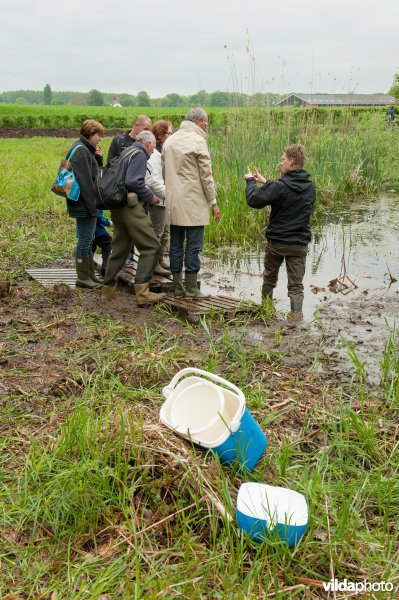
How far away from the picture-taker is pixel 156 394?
→ 369cm

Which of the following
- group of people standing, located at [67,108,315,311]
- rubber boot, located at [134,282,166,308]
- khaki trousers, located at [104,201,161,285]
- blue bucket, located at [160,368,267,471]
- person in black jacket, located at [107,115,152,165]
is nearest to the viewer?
blue bucket, located at [160,368,267,471]

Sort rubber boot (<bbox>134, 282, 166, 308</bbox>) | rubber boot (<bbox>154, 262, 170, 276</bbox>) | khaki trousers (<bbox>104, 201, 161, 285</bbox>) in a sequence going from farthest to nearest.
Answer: rubber boot (<bbox>154, 262, 170, 276</bbox>) < rubber boot (<bbox>134, 282, 166, 308</bbox>) < khaki trousers (<bbox>104, 201, 161, 285</bbox>)

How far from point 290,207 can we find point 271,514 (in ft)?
11.5

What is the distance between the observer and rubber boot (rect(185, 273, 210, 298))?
19.7ft

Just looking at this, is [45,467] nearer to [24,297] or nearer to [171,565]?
[171,565]

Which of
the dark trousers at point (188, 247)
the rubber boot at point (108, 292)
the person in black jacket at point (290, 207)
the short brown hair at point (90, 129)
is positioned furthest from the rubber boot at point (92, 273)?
the person in black jacket at point (290, 207)

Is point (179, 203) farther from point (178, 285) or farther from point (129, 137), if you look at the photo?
point (129, 137)

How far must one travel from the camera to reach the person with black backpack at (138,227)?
542cm

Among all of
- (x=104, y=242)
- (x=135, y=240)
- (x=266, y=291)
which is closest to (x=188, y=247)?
(x=135, y=240)

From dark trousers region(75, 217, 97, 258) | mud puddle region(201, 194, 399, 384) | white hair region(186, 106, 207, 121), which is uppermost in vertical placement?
white hair region(186, 106, 207, 121)

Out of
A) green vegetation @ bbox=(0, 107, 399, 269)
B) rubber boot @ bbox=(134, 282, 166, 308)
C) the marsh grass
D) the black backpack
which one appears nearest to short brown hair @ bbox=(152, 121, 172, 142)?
the black backpack

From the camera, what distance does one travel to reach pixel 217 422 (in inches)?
123

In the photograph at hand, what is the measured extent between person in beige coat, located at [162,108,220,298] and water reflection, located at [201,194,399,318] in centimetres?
92

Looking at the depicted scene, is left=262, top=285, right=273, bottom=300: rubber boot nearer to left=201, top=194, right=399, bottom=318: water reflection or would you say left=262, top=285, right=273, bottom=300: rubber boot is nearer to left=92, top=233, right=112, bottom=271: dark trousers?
left=201, top=194, right=399, bottom=318: water reflection
